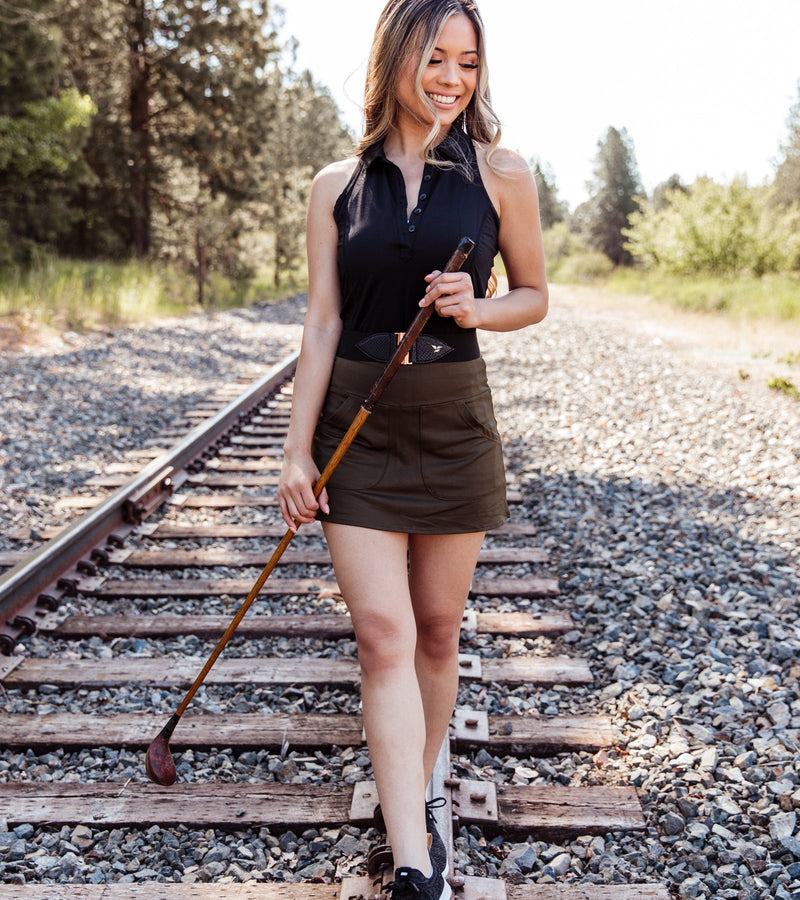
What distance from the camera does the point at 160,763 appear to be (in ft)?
8.27

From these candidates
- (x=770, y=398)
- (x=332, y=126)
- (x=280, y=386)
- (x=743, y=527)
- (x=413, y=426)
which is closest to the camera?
(x=413, y=426)

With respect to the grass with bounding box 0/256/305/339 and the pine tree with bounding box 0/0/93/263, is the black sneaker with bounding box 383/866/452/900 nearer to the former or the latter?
the grass with bounding box 0/256/305/339

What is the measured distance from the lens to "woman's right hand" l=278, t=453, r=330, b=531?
1.97 m

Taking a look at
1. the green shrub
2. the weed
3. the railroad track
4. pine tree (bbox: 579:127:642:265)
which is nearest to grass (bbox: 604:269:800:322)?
the green shrub

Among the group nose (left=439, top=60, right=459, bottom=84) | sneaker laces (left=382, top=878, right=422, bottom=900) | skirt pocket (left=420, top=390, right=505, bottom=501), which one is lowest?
sneaker laces (left=382, top=878, right=422, bottom=900)

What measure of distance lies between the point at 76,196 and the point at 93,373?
15.6m

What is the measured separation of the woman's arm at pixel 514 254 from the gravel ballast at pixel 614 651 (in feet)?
4.56

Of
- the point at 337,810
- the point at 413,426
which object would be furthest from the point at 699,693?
the point at 413,426

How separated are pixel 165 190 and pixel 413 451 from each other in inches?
918

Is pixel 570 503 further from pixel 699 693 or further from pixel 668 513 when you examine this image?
pixel 699 693

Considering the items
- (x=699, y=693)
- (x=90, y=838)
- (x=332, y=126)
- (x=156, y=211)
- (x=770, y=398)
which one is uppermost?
(x=332, y=126)

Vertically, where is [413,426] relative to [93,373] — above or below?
above

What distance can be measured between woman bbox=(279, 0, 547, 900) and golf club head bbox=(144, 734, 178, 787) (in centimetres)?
88

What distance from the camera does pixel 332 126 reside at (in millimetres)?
44375
